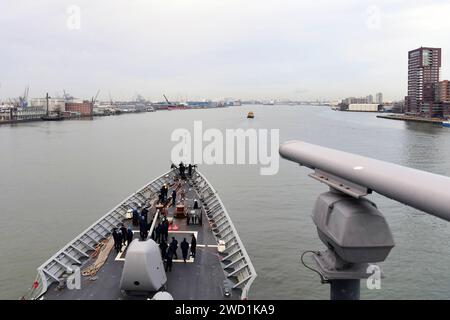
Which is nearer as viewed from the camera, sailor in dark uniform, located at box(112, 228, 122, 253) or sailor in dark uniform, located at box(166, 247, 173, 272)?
sailor in dark uniform, located at box(166, 247, 173, 272)

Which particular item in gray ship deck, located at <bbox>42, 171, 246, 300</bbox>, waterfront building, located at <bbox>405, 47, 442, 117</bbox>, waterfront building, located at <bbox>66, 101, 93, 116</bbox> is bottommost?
gray ship deck, located at <bbox>42, 171, 246, 300</bbox>

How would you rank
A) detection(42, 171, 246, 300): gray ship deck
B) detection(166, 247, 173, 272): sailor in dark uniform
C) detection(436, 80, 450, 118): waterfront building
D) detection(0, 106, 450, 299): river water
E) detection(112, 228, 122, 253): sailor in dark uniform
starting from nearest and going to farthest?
detection(42, 171, 246, 300): gray ship deck, detection(166, 247, 173, 272): sailor in dark uniform, detection(112, 228, 122, 253): sailor in dark uniform, detection(0, 106, 450, 299): river water, detection(436, 80, 450, 118): waterfront building

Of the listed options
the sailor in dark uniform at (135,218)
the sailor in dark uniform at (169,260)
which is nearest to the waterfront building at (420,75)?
the sailor in dark uniform at (135,218)

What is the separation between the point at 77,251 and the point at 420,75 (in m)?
174

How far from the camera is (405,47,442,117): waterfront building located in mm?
149875

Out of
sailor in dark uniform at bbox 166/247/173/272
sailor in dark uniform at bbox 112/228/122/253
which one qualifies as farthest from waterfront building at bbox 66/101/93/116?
sailor in dark uniform at bbox 166/247/173/272

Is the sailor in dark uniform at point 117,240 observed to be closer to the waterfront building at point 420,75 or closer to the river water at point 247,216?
the river water at point 247,216

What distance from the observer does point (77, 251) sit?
11984 millimetres

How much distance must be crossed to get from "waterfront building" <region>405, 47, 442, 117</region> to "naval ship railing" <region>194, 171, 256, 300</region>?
143 meters

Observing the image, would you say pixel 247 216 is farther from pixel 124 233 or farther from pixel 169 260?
pixel 169 260

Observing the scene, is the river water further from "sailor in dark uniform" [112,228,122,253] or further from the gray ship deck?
"sailor in dark uniform" [112,228,122,253]

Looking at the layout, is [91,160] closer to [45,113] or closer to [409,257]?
[409,257]

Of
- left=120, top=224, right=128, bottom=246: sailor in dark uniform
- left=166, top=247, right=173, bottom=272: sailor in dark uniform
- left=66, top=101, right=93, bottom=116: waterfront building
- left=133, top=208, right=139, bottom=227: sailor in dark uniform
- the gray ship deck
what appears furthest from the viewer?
left=66, top=101, right=93, bottom=116: waterfront building

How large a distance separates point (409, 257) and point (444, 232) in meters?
4.40
